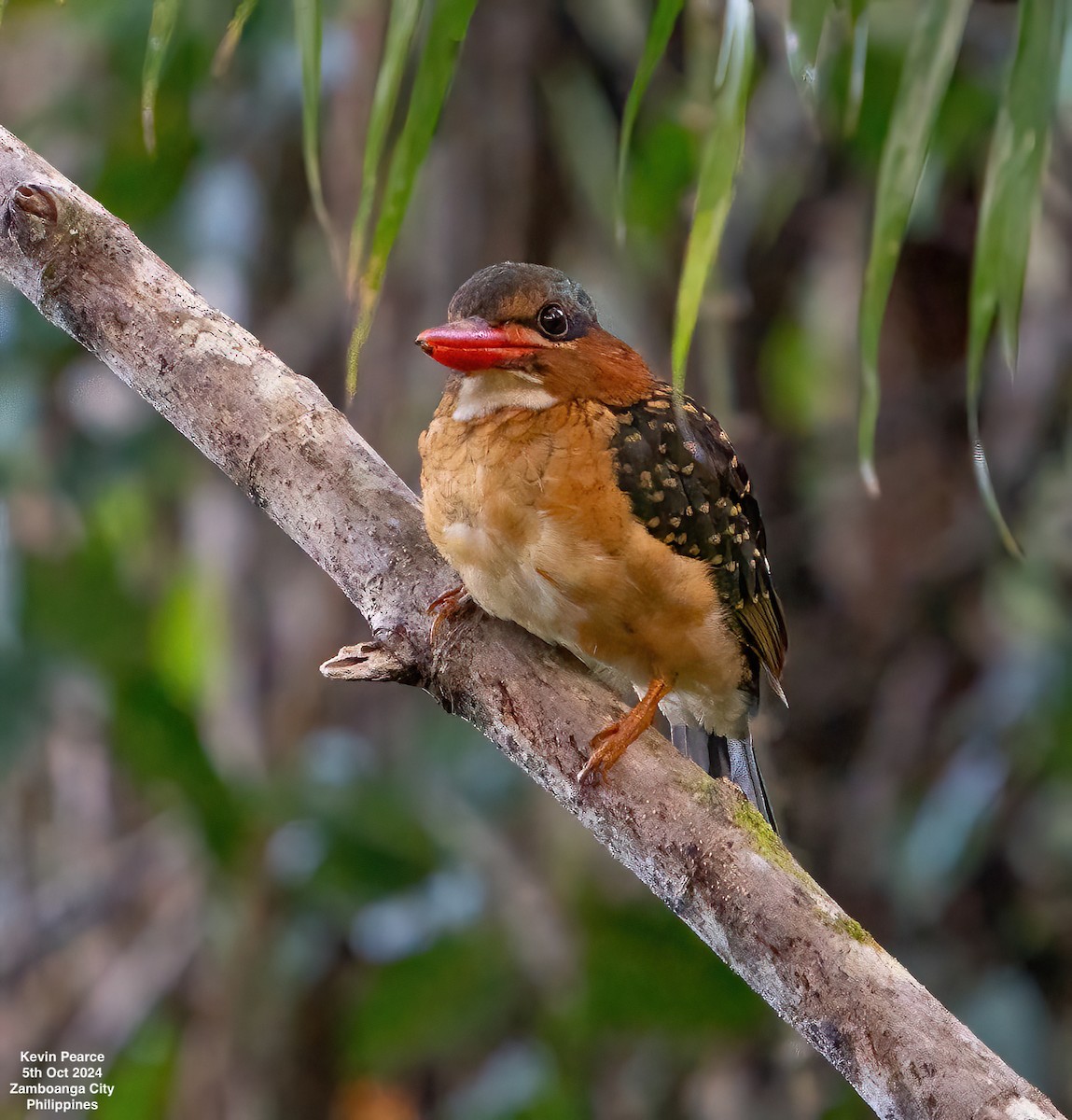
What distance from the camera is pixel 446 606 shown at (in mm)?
1458

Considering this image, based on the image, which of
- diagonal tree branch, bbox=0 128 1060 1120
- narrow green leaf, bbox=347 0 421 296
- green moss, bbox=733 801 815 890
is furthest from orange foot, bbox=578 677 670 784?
narrow green leaf, bbox=347 0 421 296

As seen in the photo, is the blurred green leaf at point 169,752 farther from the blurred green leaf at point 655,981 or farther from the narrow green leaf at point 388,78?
the narrow green leaf at point 388,78

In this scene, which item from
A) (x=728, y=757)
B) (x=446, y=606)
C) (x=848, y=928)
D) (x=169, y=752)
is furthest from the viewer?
(x=169, y=752)

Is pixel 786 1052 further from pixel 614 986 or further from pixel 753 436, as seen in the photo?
pixel 753 436

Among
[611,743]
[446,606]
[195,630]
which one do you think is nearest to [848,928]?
[611,743]

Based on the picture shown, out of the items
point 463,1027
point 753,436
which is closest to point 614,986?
point 463,1027

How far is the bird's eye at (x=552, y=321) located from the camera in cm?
162

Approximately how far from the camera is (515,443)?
5.15ft

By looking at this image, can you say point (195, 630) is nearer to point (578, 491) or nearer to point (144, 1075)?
point (144, 1075)

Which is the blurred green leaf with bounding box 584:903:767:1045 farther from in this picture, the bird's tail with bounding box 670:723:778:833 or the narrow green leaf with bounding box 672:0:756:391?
the narrow green leaf with bounding box 672:0:756:391

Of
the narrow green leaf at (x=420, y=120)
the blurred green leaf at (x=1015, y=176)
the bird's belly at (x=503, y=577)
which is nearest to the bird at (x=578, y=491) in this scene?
the bird's belly at (x=503, y=577)

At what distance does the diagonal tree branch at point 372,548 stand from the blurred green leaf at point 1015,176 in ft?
1.37

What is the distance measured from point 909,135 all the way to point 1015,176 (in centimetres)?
8

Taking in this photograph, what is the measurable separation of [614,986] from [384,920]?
2.07 feet
